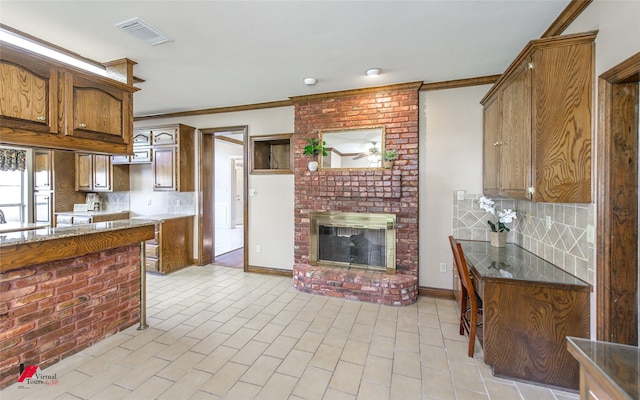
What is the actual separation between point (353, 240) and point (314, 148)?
135cm

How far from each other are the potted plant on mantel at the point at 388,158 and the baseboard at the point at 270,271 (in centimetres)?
209

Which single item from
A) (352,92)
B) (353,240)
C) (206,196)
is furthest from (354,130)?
(206,196)

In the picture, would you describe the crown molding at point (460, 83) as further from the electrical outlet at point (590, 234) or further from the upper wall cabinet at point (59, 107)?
the upper wall cabinet at point (59, 107)

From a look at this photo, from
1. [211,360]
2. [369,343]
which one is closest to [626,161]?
[369,343]

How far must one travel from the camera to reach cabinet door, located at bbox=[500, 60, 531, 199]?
202 centimetres

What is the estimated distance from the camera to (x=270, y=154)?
448 cm

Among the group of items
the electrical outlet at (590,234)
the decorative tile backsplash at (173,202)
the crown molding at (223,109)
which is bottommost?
the electrical outlet at (590,234)

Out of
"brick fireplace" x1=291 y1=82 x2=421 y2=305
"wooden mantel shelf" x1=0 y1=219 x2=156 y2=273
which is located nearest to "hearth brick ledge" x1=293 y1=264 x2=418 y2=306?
"brick fireplace" x1=291 y1=82 x2=421 y2=305

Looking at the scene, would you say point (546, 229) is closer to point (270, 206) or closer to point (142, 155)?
point (270, 206)

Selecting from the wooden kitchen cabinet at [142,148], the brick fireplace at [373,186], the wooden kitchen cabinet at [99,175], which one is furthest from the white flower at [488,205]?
the wooden kitchen cabinet at [99,175]

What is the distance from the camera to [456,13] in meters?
2.03

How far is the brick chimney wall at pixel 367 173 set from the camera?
3.41m

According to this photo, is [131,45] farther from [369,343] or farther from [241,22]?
[369,343]

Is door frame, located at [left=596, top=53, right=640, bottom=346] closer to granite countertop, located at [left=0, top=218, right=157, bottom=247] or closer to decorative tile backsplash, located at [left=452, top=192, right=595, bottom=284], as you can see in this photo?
decorative tile backsplash, located at [left=452, top=192, right=595, bottom=284]
